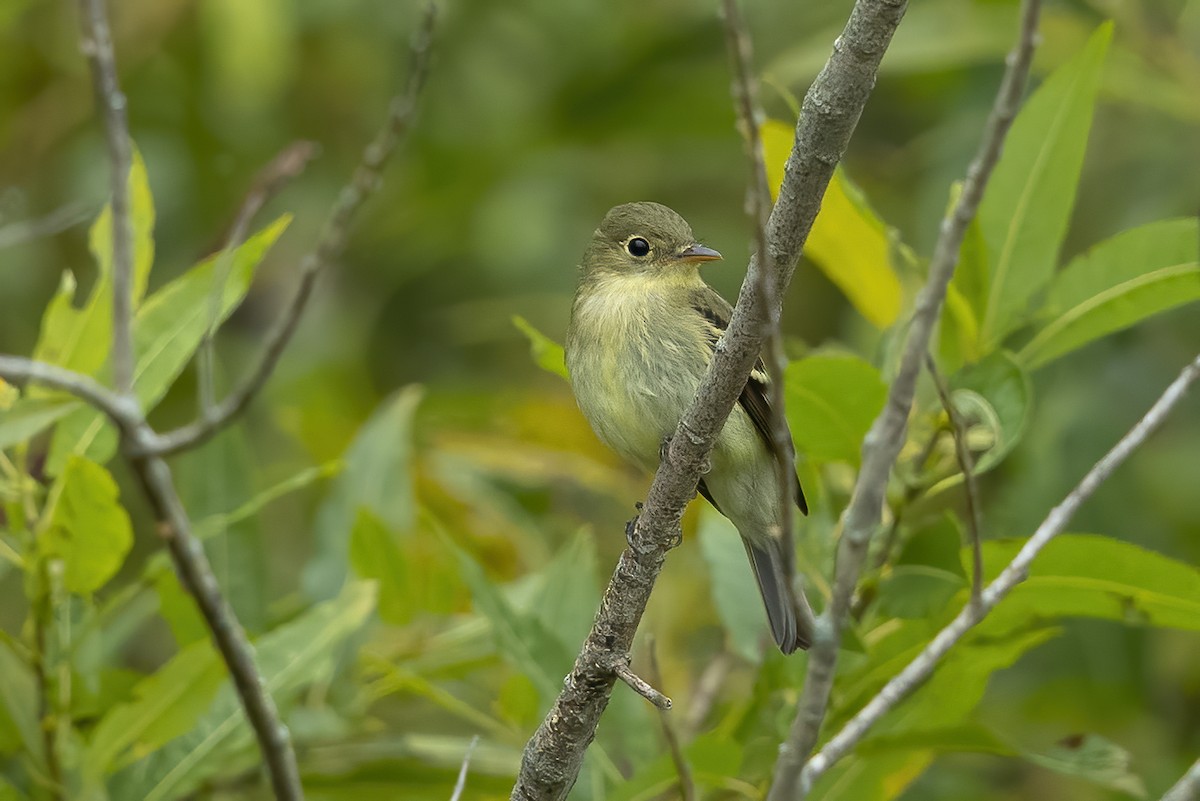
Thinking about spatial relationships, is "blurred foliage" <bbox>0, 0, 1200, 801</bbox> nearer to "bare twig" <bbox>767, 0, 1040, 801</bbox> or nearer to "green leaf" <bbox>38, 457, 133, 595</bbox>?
"green leaf" <bbox>38, 457, 133, 595</bbox>

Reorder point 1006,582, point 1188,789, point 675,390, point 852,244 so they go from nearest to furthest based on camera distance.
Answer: point 1188,789, point 1006,582, point 675,390, point 852,244

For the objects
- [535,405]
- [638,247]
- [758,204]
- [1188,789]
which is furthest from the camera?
[535,405]

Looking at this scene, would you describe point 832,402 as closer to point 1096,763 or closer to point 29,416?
point 1096,763

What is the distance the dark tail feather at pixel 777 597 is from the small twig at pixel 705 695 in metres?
0.54

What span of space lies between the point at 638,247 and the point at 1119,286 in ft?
5.03

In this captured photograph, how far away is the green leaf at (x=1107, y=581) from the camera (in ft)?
11.5

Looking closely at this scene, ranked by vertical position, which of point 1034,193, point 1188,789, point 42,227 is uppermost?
point 1034,193

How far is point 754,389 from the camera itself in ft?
13.7

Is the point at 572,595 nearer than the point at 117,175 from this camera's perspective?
No

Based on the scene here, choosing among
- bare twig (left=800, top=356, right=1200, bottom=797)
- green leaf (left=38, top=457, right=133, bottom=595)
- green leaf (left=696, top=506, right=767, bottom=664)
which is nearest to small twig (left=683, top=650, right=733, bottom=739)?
green leaf (left=696, top=506, right=767, bottom=664)

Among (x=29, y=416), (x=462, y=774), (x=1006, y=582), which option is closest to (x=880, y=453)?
(x=1006, y=582)

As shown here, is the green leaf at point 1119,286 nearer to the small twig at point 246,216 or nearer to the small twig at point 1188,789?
the small twig at point 1188,789

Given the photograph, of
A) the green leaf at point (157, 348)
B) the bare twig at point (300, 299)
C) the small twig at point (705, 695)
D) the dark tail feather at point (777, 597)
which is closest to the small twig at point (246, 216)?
the bare twig at point (300, 299)

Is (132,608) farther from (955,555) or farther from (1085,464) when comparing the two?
(1085,464)
